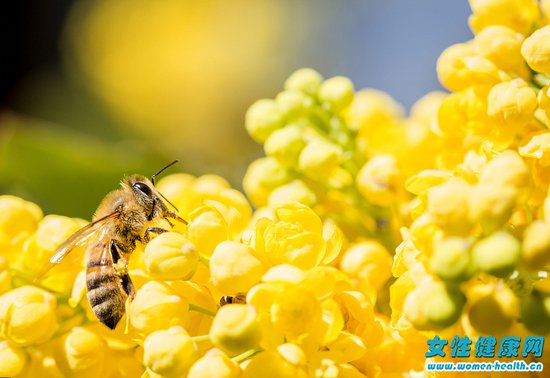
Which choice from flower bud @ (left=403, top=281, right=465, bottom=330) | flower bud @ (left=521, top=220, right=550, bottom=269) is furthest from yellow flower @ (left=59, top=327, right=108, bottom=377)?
flower bud @ (left=521, top=220, right=550, bottom=269)

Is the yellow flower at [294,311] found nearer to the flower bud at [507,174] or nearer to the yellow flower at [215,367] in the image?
the yellow flower at [215,367]

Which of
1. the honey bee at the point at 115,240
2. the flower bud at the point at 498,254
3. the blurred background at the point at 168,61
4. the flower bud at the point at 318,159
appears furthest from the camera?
the blurred background at the point at 168,61

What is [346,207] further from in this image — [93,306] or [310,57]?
[310,57]

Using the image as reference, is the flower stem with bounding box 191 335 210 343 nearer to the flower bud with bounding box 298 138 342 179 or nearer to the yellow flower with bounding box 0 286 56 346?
the yellow flower with bounding box 0 286 56 346

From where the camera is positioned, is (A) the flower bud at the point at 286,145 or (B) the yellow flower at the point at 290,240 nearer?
(B) the yellow flower at the point at 290,240

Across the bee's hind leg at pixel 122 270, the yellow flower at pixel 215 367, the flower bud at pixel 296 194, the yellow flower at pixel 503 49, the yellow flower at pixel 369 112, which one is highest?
the yellow flower at pixel 369 112

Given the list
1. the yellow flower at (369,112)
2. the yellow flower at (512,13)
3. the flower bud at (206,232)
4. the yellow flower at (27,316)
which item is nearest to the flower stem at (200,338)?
the flower bud at (206,232)

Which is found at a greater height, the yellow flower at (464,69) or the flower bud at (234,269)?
the yellow flower at (464,69)
